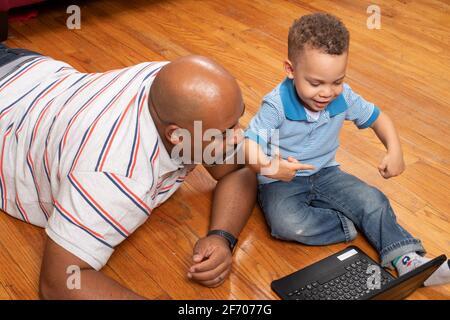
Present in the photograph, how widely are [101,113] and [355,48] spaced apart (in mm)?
1274

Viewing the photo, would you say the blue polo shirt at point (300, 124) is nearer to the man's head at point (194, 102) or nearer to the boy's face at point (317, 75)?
the boy's face at point (317, 75)

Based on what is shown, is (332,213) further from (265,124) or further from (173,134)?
(173,134)

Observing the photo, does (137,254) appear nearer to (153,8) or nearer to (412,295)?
(412,295)

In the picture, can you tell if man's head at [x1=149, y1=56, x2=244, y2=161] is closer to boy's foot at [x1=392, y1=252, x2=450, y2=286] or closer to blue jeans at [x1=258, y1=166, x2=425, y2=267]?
blue jeans at [x1=258, y1=166, x2=425, y2=267]

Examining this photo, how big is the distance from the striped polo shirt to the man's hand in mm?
138

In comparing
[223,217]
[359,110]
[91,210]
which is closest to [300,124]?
[359,110]

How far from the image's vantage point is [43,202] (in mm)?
1234

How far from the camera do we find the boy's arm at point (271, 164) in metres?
1.18

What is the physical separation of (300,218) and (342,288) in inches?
7.3

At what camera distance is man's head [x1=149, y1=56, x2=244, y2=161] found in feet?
3.40

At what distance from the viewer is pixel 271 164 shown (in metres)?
1.20

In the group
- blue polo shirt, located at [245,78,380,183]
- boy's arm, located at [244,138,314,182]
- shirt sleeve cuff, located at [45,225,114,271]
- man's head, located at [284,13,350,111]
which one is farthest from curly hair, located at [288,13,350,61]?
shirt sleeve cuff, located at [45,225,114,271]

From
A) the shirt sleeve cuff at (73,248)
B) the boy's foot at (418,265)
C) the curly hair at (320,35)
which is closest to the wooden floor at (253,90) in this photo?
the boy's foot at (418,265)
